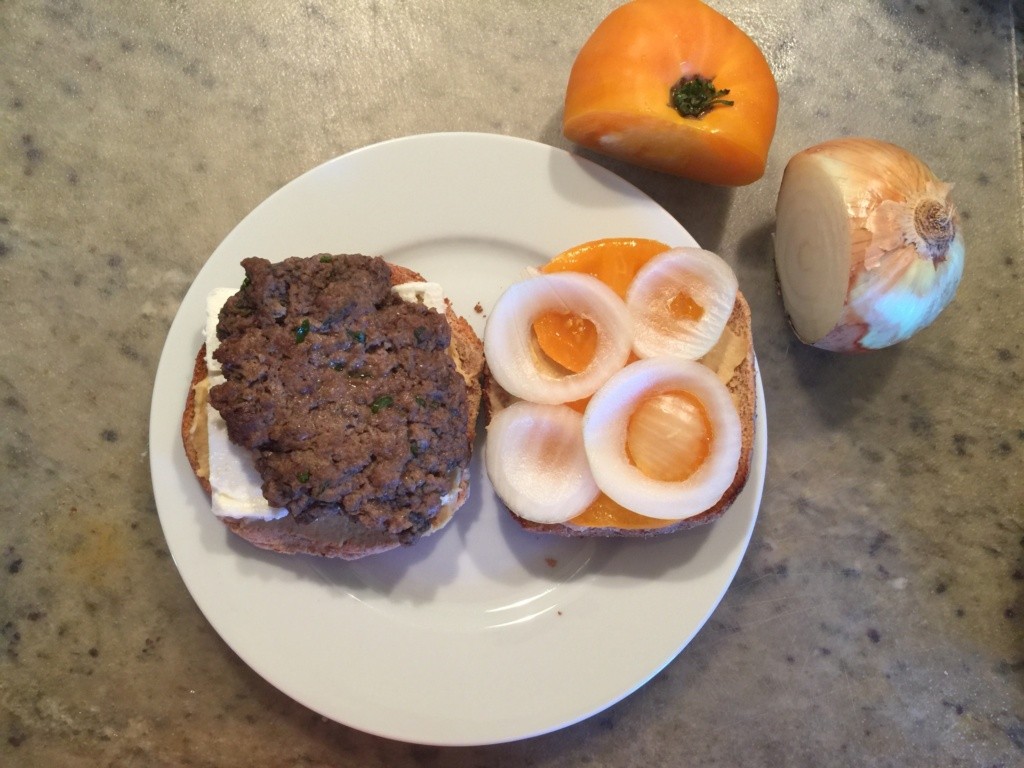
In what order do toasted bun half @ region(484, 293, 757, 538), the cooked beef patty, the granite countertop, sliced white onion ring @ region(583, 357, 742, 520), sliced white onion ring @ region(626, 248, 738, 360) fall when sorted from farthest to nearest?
the granite countertop → toasted bun half @ region(484, 293, 757, 538) → sliced white onion ring @ region(626, 248, 738, 360) → sliced white onion ring @ region(583, 357, 742, 520) → the cooked beef patty

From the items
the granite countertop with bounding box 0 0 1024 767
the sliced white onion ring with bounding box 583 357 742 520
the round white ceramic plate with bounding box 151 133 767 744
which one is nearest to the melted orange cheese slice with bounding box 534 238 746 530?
the sliced white onion ring with bounding box 583 357 742 520

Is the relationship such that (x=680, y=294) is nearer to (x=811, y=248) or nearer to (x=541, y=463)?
(x=811, y=248)

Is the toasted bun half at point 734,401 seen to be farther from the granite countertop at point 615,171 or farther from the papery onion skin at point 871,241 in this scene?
the granite countertop at point 615,171

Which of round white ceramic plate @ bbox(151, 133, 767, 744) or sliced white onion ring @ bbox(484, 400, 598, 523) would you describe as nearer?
sliced white onion ring @ bbox(484, 400, 598, 523)

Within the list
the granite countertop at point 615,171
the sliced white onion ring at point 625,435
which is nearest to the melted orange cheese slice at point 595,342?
the sliced white onion ring at point 625,435

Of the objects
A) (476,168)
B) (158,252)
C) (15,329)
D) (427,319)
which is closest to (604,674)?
(427,319)

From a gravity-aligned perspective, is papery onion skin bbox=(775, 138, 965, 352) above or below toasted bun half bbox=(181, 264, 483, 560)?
above

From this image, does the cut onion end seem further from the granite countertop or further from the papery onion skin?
the granite countertop

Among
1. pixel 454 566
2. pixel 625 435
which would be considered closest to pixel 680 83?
pixel 625 435
